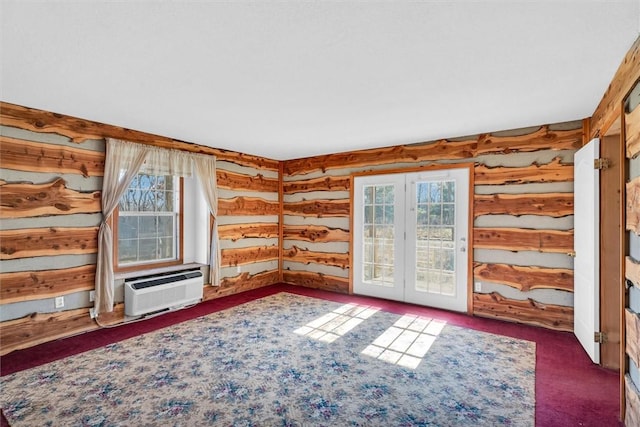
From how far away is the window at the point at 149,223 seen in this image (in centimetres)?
414

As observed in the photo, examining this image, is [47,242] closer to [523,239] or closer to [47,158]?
[47,158]

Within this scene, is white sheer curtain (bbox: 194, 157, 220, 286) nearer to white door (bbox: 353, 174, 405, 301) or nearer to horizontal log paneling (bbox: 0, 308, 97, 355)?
horizontal log paneling (bbox: 0, 308, 97, 355)

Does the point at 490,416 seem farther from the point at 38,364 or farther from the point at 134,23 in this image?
the point at 38,364

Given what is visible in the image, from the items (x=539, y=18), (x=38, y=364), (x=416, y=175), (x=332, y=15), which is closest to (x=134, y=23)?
(x=332, y=15)

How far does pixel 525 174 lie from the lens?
12.6 feet

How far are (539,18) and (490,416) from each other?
8.17 feet

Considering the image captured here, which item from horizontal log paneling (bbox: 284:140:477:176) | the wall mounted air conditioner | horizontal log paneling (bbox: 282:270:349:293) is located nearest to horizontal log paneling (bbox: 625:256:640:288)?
horizontal log paneling (bbox: 284:140:477:176)

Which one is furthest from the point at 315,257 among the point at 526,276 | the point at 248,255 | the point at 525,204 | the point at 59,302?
the point at 59,302

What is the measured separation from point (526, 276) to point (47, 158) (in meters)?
5.57

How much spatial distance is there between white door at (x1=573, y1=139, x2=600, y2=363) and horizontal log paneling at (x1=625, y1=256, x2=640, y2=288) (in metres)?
0.93

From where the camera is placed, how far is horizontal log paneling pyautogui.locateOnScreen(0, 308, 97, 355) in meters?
3.08

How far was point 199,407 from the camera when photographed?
2252mm

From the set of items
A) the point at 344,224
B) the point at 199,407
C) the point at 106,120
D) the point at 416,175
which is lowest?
the point at 199,407

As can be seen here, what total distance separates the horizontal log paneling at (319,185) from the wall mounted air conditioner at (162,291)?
2331 mm
